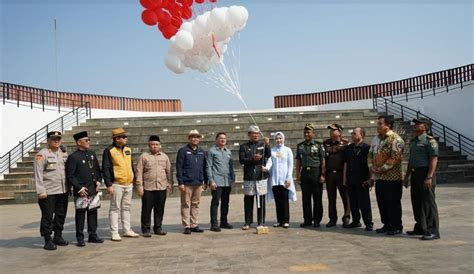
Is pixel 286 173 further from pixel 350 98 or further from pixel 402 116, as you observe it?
pixel 350 98

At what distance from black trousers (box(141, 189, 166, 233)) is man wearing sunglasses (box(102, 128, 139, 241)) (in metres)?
0.23

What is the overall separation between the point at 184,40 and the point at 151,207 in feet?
12.5

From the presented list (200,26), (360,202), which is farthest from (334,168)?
(200,26)

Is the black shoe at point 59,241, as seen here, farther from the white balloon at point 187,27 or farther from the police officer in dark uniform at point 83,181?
the white balloon at point 187,27

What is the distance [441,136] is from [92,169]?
46.3 feet

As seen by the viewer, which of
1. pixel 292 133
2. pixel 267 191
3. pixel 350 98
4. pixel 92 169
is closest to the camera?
pixel 92 169

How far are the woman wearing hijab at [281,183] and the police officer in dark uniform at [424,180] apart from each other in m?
1.86

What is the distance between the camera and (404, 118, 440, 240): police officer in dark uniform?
5.59 meters

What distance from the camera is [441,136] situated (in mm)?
16125

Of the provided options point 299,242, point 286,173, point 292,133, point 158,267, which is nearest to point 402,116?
point 292,133

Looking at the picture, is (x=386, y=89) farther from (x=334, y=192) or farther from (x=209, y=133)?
(x=334, y=192)

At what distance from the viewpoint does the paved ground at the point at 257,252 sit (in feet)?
14.5

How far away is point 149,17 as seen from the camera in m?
8.59

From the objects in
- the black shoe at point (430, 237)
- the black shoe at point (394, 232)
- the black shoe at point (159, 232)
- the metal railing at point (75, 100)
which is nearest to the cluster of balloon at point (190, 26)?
the black shoe at point (159, 232)
